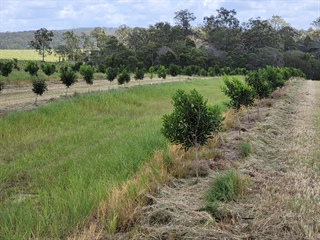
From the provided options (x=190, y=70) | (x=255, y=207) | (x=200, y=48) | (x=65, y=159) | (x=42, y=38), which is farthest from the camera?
(x=200, y=48)

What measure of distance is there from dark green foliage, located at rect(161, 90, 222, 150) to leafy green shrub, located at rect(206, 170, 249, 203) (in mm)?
1313

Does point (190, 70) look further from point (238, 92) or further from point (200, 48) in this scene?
point (238, 92)

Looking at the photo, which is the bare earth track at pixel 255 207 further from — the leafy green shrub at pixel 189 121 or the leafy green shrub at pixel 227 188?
the leafy green shrub at pixel 189 121

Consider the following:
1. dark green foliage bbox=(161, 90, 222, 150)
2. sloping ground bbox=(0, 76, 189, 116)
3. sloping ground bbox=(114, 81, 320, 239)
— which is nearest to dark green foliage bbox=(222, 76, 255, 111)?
sloping ground bbox=(114, 81, 320, 239)

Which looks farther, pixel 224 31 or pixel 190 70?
pixel 224 31

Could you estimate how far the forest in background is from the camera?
69.4m

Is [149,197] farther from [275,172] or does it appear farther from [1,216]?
[275,172]

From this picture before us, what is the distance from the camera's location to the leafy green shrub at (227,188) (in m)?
5.56

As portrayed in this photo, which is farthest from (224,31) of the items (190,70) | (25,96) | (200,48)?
(25,96)

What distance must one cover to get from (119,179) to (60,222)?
7.04ft

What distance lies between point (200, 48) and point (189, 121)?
80.7m

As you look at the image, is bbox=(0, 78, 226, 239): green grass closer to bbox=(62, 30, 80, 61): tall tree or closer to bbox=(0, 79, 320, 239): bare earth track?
bbox=(0, 79, 320, 239): bare earth track

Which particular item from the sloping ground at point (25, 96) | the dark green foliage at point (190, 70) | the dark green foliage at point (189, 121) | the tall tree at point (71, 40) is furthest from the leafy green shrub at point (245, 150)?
the tall tree at point (71, 40)

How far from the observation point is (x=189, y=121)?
7.11 m
